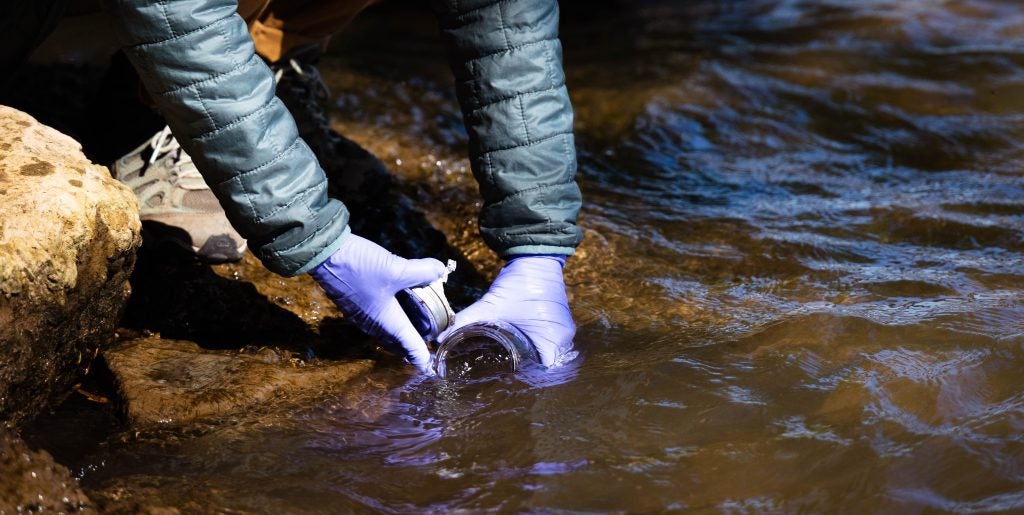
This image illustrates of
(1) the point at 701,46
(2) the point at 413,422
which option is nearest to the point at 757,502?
(2) the point at 413,422

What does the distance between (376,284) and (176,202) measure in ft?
2.42

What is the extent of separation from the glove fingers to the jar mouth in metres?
0.03

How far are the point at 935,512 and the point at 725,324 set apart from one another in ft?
2.53

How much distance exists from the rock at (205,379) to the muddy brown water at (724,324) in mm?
57

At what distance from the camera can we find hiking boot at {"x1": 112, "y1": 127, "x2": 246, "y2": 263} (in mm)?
2523

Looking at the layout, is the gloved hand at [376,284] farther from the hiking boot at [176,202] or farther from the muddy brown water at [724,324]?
the hiking boot at [176,202]

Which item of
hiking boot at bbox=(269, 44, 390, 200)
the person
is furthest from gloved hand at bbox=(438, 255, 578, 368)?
hiking boot at bbox=(269, 44, 390, 200)

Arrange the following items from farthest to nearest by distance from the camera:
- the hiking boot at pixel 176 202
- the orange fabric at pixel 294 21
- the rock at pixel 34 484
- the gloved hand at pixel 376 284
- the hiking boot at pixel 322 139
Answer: the hiking boot at pixel 322 139
the orange fabric at pixel 294 21
the hiking boot at pixel 176 202
the gloved hand at pixel 376 284
the rock at pixel 34 484

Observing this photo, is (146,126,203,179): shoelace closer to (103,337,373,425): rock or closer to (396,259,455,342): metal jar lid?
(103,337,373,425): rock

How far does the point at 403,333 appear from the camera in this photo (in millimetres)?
2158

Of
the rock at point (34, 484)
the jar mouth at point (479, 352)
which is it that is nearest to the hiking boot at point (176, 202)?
the jar mouth at point (479, 352)

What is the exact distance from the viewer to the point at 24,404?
6.18 feet

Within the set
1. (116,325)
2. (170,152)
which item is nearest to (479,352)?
(116,325)

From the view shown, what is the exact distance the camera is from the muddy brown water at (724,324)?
1743 millimetres
